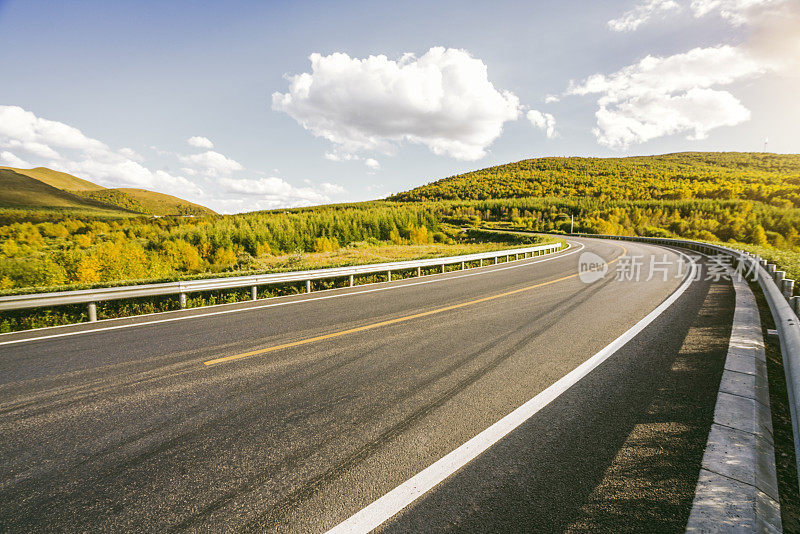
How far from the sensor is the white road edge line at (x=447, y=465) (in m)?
2.03

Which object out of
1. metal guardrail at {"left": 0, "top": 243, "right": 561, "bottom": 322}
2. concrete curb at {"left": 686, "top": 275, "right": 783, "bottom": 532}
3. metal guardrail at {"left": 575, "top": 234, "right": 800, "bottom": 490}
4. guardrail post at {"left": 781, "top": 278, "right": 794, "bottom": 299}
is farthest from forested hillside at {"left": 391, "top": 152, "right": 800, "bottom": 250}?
concrete curb at {"left": 686, "top": 275, "right": 783, "bottom": 532}

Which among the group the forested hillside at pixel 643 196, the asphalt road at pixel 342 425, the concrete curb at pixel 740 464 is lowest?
the asphalt road at pixel 342 425

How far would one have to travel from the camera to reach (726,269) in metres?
13.3

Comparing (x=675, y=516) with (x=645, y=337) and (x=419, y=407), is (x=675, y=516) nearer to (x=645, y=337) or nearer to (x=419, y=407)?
(x=419, y=407)

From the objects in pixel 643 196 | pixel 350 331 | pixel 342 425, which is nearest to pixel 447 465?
pixel 342 425

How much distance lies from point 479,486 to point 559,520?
0.51 meters

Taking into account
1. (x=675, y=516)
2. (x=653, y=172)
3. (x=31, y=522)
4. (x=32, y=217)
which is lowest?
(x=31, y=522)

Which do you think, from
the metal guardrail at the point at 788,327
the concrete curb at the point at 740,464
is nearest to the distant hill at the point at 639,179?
the metal guardrail at the point at 788,327

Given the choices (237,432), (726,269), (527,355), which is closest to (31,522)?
(237,432)

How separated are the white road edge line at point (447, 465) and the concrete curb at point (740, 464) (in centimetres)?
124

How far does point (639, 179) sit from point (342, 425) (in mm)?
154237

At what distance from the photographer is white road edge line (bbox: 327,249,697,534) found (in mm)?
2025

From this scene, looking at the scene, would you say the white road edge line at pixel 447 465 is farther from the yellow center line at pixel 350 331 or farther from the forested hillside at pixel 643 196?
the forested hillside at pixel 643 196

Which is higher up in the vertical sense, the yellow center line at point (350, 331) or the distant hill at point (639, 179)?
the distant hill at point (639, 179)
